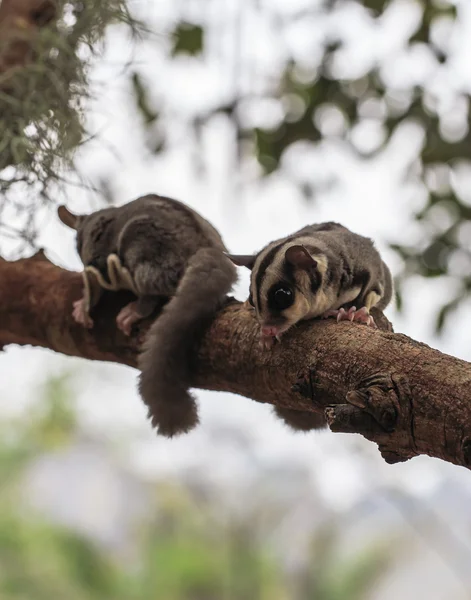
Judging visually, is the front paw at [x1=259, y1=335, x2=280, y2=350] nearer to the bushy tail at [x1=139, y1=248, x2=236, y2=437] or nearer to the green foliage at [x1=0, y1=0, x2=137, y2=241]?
the bushy tail at [x1=139, y1=248, x2=236, y2=437]

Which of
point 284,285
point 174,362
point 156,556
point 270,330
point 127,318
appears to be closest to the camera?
point 270,330

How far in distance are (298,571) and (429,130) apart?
11.2 feet

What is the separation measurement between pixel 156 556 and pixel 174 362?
3.73 meters

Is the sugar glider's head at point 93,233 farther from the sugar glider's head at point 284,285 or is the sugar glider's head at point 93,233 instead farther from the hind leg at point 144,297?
the sugar glider's head at point 284,285

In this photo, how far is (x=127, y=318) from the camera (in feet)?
7.68

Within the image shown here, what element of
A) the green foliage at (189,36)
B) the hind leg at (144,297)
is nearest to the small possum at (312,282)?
the hind leg at (144,297)

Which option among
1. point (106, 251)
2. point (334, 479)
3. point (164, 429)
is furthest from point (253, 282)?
point (334, 479)

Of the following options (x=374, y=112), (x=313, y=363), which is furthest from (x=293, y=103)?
(x=313, y=363)

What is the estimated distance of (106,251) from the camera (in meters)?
2.60

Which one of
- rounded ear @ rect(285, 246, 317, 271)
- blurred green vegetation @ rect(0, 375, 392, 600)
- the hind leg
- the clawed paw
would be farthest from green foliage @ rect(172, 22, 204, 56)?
blurred green vegetation @ rect(0, 375, 392, 600)

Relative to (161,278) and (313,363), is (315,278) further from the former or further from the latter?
(161,278)

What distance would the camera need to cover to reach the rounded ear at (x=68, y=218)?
9.14 ft

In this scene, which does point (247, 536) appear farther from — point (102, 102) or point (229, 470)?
point (102, 102)

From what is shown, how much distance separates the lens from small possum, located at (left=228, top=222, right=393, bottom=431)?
1940 millimetres
